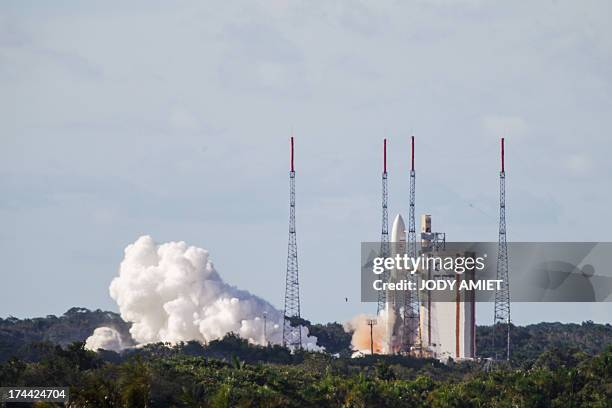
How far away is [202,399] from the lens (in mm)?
114250

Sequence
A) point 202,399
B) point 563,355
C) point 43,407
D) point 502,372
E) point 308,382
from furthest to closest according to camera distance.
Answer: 1. point 563,355
2. point 502,372
3. point 308,382
4. point 202,399
5. point 43,407

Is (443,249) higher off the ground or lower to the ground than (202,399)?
higher

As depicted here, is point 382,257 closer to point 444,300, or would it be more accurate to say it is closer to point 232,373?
point 444,300

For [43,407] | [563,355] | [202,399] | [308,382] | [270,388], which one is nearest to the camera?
[43,407]

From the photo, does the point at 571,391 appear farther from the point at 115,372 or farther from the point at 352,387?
the point at 115,372

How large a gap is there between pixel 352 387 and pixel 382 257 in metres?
63.8

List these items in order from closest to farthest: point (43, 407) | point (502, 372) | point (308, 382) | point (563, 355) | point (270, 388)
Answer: point (43, 407) < point (270, 388) < point (308, 382) < point (502, 372) < point (563, 355)

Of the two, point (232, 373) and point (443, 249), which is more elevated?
point (443, 249)

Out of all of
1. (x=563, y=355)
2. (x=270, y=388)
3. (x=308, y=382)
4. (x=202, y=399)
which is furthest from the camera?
(x=563, y=355)

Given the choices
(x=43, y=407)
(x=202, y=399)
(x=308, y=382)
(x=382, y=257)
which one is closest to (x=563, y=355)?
(x=382, y=257)

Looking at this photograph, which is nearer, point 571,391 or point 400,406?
point 400,406

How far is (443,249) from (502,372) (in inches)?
1847

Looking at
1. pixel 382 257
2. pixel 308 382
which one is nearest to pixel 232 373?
pixel 308 382

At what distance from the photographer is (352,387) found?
434 ft
